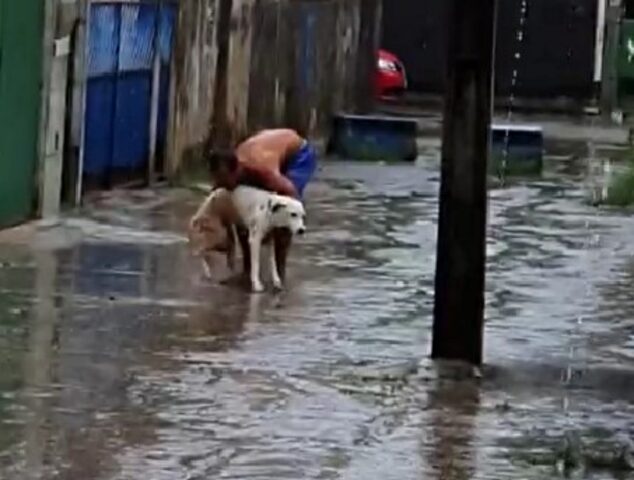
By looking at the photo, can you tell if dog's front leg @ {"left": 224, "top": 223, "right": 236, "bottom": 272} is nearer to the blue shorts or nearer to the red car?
the blue shorts

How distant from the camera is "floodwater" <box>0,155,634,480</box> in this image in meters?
9.13

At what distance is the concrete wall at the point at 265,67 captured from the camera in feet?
73.8

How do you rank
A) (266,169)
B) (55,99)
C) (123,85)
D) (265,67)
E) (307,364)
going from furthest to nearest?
(265,67)
(123,85)
(55,99)
(266,169)
(307,364)

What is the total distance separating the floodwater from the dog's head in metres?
0.47

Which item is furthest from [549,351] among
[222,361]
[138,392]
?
[138,392]

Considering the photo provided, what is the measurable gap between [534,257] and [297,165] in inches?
98.5

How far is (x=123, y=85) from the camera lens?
20.5 m

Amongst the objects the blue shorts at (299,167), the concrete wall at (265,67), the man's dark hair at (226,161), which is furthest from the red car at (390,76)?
the man's dark hair at (226,161)

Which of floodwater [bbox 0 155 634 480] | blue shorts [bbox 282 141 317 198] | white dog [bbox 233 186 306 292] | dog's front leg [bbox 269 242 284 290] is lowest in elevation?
floodwater [bbox 0 155 634 480]

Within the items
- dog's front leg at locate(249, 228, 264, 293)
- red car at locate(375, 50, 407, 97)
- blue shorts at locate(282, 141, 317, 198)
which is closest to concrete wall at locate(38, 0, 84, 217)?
blue shorts at locate(282, 141, 317, 198)

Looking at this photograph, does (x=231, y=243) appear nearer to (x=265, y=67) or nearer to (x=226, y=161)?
(x=226, y=161)

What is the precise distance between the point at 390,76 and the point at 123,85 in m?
19.6

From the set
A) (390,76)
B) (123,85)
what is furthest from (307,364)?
(390,76)

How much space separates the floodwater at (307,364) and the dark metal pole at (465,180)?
0.31 m
